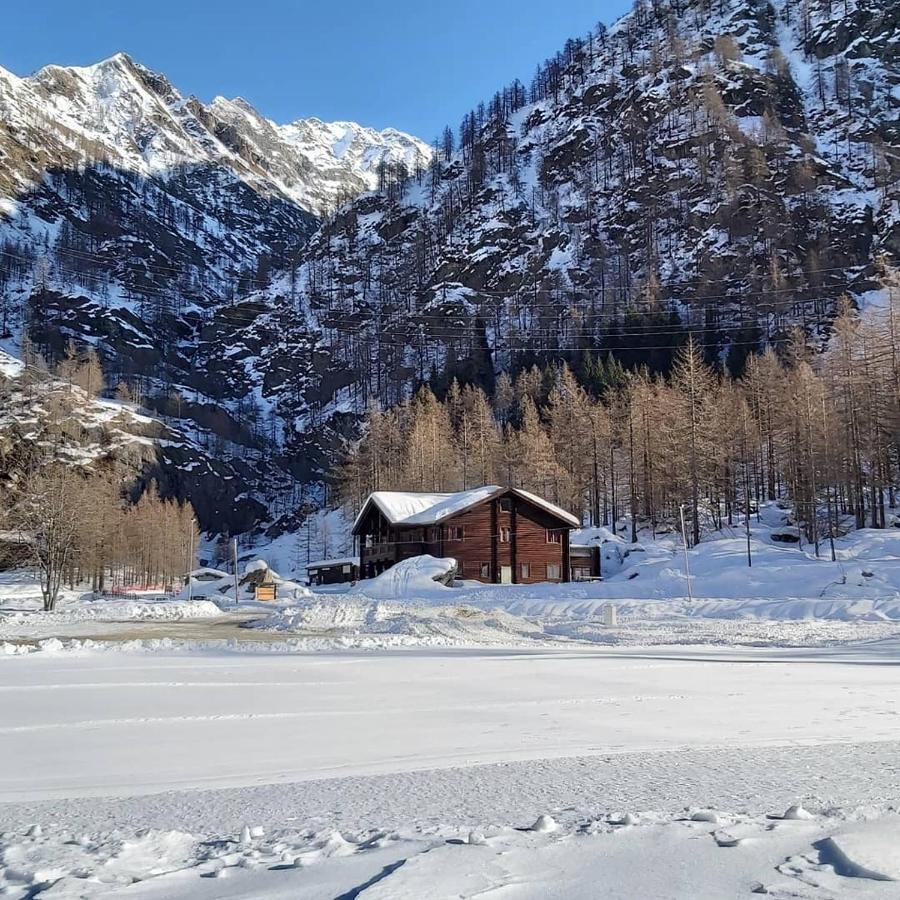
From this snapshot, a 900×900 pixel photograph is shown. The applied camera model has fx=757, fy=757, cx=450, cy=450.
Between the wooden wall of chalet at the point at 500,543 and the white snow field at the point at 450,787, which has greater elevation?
the wooden wall of chalet at the point at 500,543

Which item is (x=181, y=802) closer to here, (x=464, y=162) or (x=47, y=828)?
(x=47, y=828)

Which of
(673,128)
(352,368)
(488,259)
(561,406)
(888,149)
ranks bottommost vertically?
(561,406)

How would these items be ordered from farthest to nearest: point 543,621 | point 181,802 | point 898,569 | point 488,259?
point 488,259 < point 898,569 < point 543,621 < point 181,802

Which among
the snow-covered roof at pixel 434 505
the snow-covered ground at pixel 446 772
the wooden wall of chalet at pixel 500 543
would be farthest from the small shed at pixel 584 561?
the snow-covered ground at pixel 446 772

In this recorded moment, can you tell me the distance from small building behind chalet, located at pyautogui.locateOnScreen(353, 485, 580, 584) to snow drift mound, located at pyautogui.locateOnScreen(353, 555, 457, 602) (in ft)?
17.0

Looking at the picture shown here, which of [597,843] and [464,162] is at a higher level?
[464,162]

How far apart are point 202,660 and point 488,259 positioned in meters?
152

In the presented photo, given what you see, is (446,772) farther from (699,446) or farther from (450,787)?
(699,446)

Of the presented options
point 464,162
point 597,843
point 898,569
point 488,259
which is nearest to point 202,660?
point 597,843

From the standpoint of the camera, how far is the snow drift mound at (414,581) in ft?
132

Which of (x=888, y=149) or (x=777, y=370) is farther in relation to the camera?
(x=888, y=149)

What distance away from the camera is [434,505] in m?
52.9

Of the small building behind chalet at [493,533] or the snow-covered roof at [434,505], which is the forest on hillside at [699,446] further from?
the snow-covered roof at [434,505]

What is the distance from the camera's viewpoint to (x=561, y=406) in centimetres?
7925
